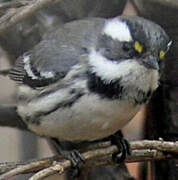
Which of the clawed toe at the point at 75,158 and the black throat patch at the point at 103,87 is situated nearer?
the black throat patch at the point at 103,87

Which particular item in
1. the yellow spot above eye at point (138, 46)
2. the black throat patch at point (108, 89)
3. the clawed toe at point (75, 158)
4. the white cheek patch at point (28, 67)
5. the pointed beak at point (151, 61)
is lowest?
the clawed toe at point (75, 158)

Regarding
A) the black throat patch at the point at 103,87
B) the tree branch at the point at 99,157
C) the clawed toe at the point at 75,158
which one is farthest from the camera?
the clawed toe at the point at 75,158

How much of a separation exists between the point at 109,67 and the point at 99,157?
295 mm

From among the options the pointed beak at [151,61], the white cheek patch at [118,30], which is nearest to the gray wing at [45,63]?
the white cheek patch at [118,30]

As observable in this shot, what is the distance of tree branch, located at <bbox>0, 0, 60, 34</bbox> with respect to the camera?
1.96m

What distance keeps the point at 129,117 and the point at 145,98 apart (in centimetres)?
8

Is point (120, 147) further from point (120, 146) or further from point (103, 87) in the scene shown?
point (103, 87)

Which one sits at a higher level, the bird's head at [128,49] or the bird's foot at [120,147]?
the bird's head at [128,49]

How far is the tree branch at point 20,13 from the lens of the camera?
1.96 metres

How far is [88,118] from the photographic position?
1.82 meters

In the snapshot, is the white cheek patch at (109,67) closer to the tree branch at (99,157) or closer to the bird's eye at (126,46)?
the bird's eye at (126,46)

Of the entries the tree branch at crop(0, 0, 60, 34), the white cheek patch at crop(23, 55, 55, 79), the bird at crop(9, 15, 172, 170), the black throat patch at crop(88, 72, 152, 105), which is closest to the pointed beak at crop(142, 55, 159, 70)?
the bird at crop(9, 15, 172, 170)

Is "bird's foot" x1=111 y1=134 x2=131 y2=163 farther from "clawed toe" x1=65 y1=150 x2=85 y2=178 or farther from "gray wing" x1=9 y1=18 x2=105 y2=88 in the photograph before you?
"gray wing" x1=9 y1=18 x2=105 y2=88

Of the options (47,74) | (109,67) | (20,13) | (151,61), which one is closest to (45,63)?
(47,74)
